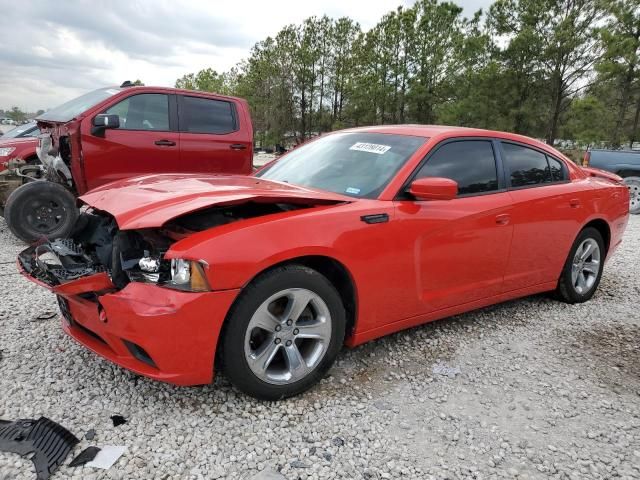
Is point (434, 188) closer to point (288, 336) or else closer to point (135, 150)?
point (288, 336)

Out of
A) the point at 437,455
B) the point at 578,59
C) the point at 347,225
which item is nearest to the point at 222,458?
the point at 437,455

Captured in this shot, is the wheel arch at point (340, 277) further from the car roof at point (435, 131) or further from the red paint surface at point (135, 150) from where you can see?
the red paint surface at point (135, 150)

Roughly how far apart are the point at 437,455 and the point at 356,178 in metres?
1.69

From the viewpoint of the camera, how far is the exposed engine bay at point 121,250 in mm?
2406

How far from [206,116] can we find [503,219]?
441 cm

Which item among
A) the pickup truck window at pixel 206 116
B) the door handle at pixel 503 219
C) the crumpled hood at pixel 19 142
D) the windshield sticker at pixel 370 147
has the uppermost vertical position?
the pickup truck window at pixel 206 116

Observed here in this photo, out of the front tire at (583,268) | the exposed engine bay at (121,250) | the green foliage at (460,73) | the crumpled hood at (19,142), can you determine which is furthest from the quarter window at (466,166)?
the green foliage at (460,73)

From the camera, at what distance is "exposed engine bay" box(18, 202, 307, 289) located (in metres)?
2.41

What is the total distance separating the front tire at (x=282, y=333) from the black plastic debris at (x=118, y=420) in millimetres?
547

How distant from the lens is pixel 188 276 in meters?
2.25

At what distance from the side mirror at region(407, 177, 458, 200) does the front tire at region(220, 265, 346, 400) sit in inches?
31.3

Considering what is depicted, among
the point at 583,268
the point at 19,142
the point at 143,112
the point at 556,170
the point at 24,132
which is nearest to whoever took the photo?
the point at 556,170

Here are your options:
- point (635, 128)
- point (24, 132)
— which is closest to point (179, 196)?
point (24, 132)

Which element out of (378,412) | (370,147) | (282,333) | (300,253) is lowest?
(378,412)
